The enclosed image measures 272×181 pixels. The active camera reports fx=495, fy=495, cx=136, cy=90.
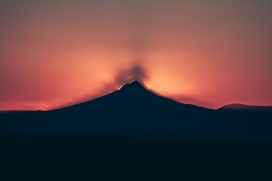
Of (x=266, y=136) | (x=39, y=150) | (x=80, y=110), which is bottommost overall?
(x=39, y=150)

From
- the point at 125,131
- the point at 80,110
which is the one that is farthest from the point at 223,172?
the point at 80,110

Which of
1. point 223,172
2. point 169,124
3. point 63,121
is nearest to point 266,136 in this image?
point 169,124

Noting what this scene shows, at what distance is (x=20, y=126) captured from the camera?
165 ft

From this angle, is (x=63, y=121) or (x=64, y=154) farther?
(x=63, y=121)

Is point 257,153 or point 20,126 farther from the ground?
point 20,126

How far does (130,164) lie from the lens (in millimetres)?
12477

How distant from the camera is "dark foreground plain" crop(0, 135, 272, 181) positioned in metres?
10.9

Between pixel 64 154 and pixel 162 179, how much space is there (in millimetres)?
5109

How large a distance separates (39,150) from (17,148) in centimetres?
87

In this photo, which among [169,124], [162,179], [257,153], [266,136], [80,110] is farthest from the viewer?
[80,110]

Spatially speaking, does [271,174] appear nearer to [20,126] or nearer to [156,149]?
[156,149]

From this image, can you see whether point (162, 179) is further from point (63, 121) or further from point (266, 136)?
point (63, 121)

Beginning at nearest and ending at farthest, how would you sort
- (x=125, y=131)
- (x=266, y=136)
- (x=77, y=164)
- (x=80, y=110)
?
(x=77, y=164) < (x=266, y=136) < (x=125, y=131) < (x=80, y=110)

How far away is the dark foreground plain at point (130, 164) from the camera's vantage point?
10.9 metres
